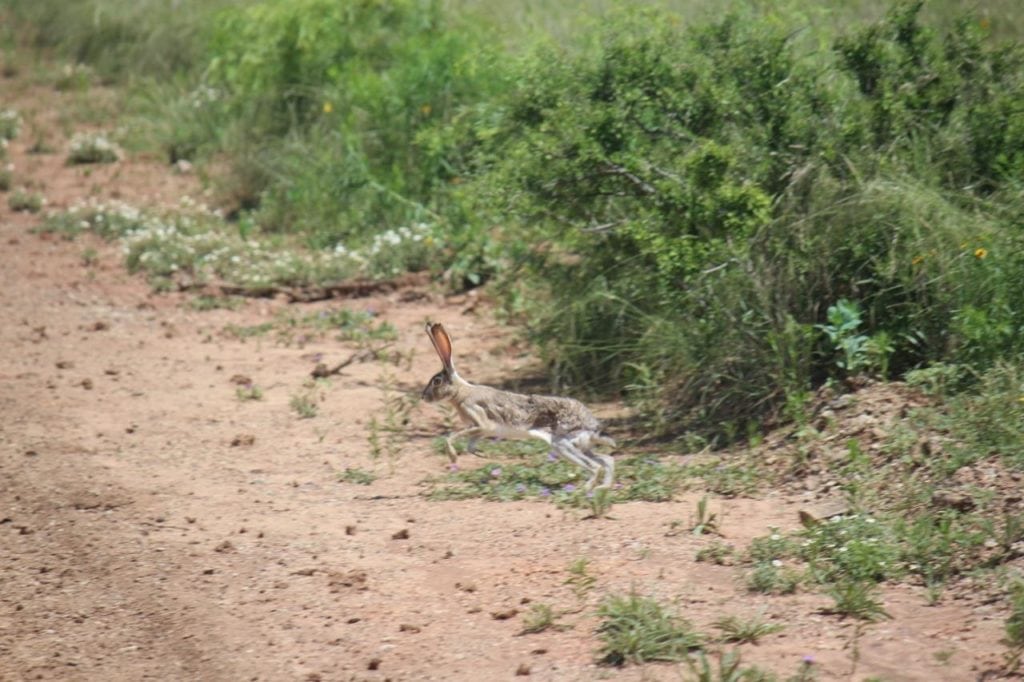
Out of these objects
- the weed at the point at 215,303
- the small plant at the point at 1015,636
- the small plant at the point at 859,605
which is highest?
the small plant at the point at 1015,636

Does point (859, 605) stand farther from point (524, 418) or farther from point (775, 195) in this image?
point (775, 195)

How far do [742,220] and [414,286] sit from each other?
4.10 meters

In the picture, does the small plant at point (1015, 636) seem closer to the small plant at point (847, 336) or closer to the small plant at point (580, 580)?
the small plant at point (580, 580)

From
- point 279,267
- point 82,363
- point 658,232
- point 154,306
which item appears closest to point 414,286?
point 279,267

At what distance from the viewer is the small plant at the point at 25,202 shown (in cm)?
1247

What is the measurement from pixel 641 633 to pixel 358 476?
97.9 inches

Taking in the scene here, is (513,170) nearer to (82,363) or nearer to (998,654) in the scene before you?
(82,363)

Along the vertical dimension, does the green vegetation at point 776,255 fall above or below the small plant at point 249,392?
above

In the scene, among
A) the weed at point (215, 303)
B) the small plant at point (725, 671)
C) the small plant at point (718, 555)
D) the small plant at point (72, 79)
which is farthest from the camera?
the small plant at point (72, 79)

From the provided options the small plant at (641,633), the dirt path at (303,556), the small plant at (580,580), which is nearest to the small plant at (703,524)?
the dirt path at (303,556)

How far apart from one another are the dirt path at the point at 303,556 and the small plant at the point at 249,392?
38 millimetres

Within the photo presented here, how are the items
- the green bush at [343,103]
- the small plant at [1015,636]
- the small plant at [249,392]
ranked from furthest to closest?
the green bush at [343,103], the small plant at [249,392], the small plant at [1015,636]

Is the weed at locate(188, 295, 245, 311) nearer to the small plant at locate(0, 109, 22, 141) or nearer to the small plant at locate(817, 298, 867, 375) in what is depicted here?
the small plant at locate(0, 109, 22, 141)

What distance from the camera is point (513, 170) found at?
776 centimetres
